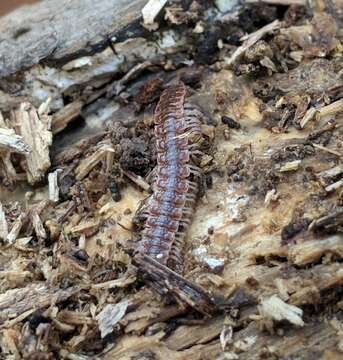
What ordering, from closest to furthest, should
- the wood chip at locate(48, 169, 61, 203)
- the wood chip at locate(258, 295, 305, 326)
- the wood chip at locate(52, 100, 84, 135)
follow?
the wood chip at locate(258, 295, 305, 326), the wood chip at locate(48, 169, 61, 203), the wood chip at locate(52, 100, 84, 135)

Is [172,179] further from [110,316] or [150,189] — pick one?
[110,316]

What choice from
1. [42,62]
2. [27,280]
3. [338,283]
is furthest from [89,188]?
[338,283]

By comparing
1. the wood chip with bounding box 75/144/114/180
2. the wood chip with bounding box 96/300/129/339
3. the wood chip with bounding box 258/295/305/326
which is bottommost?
the wood chip with bounding box 96/300/129/339

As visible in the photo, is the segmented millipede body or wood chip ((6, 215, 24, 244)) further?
wood chip ((6, 215, 24, 244))

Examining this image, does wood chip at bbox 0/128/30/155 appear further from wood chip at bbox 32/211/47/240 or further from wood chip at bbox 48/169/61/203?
wood chip at bbox 32/211/47/240

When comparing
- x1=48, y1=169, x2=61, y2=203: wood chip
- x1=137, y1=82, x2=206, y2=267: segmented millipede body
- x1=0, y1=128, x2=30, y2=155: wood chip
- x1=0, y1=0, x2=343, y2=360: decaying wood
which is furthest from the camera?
x1=0, y1=128, x2=30, y2=155: wood chip

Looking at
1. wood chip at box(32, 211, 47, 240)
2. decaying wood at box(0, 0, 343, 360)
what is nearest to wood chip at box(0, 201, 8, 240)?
decaying wood at box(0, 0, 343, 360)

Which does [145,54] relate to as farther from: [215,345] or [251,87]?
[215,345]

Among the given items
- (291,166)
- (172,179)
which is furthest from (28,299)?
(291,166)
